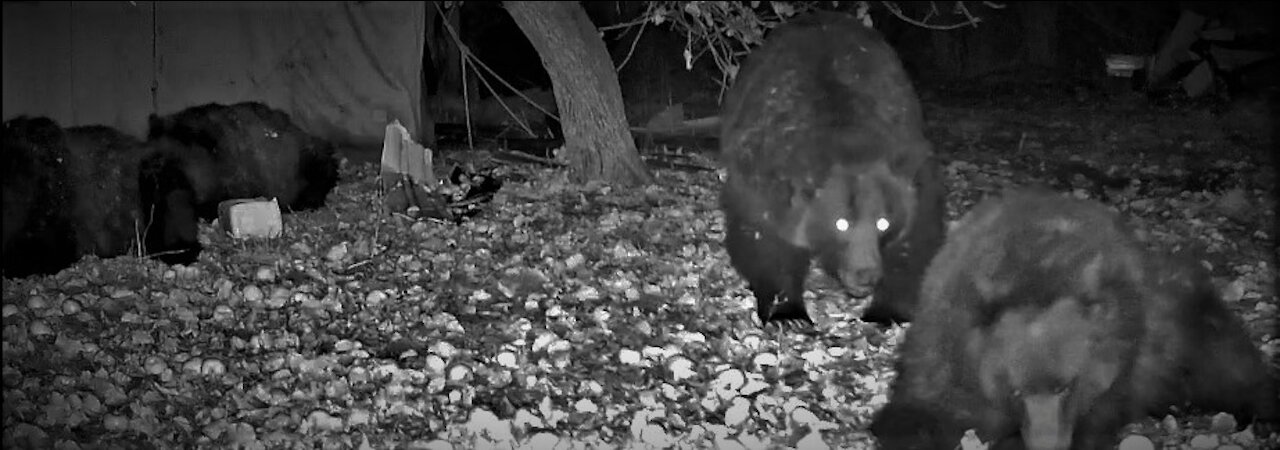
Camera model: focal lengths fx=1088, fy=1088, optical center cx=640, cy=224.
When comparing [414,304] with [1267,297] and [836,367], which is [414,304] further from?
[1267,297]

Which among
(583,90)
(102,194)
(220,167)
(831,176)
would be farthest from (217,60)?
(831,176)

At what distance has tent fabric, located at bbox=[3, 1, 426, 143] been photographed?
243 inches

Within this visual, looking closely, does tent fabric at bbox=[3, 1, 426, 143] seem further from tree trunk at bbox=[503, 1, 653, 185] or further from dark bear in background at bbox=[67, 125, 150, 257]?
tree trunk at bbox=[503, 1, 653, 185]

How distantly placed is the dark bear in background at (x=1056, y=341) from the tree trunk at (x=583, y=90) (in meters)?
3.84

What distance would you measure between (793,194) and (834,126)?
0.36 metres

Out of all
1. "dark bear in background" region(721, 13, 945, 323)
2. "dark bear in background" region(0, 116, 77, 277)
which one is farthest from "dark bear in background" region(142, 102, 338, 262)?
"dark bear in background" region(721, 13, 945, 323)

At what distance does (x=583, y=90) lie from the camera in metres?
7.64

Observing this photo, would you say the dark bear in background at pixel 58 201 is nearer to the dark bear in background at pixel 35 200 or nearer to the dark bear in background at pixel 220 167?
the dark bear in background at pixel 35 200

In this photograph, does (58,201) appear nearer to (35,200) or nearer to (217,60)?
(35,200)

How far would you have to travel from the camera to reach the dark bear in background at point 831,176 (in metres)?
4.84

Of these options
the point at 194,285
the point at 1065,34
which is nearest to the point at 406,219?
the point at 194,285

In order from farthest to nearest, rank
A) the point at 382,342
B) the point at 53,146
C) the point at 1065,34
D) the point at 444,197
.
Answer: the point at 1065,34 < the point at 444,197 < the point at 53,146 < the point at 382,342

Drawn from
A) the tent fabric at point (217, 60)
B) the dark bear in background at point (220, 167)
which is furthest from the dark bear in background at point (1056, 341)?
the tent fabric at point (217, 60)

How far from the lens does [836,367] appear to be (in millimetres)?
4555
